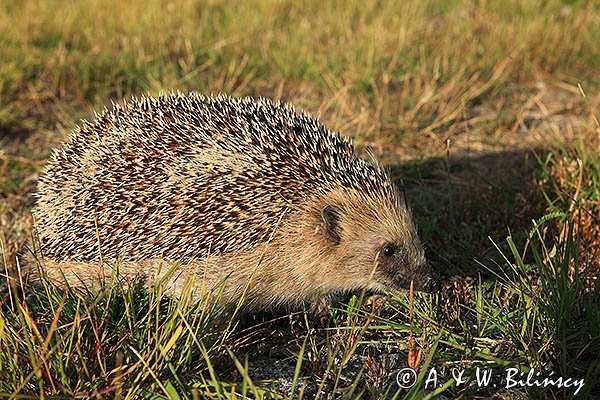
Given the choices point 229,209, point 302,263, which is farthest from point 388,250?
point 229,209

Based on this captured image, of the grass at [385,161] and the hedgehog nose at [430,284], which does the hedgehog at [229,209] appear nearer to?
the hedgehog nose at [430,284]

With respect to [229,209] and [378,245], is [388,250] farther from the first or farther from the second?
[229,209]

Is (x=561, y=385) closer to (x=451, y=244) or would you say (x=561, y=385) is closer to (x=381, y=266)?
(x=381, y=266)

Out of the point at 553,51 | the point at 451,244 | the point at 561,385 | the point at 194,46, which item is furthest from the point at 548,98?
the point at 561,385

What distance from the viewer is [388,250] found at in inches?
144

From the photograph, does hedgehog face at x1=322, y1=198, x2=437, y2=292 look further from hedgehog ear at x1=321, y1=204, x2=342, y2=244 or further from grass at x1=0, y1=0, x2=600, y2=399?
grass at x1=0, y1=0, x2=600, y2=399

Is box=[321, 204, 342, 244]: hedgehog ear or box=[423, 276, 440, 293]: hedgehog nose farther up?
box=[321, 204, 342, 244]: hedgehog ear

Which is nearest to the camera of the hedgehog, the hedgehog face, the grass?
the grass

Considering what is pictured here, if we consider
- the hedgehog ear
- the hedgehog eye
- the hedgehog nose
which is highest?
the hedgehog ear

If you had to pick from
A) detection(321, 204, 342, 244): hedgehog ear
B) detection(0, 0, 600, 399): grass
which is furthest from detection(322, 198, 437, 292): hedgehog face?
detection(0, 0, 600, 399): grass

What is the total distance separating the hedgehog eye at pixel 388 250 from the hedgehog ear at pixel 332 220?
0.26 m

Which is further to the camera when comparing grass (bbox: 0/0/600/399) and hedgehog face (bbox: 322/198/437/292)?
hedgehog face (bbox: 322/198/437/292)

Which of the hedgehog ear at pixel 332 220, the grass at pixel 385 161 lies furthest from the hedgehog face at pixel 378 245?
the grass at pixel 385 161

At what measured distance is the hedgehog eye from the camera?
143 inches
